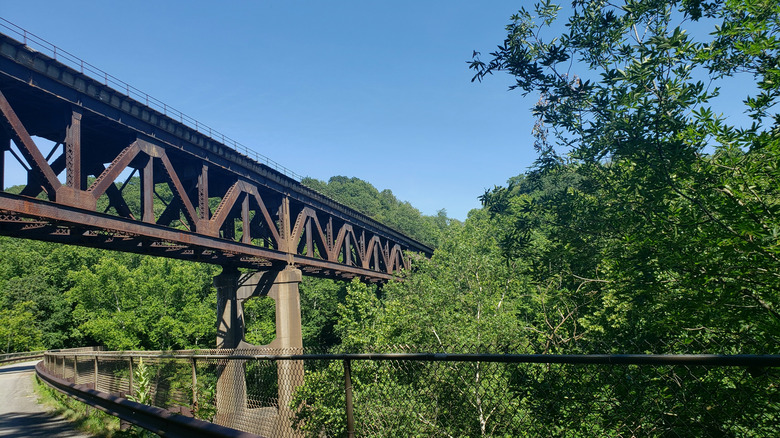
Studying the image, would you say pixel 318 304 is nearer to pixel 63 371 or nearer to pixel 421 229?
pixel 63 371

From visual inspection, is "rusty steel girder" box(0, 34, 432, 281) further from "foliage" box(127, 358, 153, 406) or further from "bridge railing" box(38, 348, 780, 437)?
"foliage" box(127, 358, 153, 406)

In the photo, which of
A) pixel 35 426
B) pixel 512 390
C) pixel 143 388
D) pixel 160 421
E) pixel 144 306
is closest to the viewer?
pixel 160 421

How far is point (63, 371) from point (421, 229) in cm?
13852

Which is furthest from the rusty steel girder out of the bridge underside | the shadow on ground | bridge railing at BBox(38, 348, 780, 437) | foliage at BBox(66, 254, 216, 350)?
foliage at BBox(66, 254, 216, 350)

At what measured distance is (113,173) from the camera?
47.9 ft

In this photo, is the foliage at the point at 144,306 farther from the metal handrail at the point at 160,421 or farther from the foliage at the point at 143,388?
the metal handrail at the point at 160,421

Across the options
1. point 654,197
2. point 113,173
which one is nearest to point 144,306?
point 113,173

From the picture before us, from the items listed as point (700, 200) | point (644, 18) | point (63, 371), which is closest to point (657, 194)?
point (700, 200)

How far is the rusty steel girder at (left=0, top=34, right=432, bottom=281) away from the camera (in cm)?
1283

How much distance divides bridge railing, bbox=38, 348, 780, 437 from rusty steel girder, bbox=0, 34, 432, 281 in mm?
4414

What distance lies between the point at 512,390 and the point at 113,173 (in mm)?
13850

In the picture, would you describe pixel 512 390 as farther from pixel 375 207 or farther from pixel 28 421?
pixel 375 207

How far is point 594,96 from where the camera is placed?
26.4 feet

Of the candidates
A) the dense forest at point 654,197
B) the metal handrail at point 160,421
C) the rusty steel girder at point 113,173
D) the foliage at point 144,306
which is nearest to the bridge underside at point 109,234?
the rusty steel girder at point 113,173
